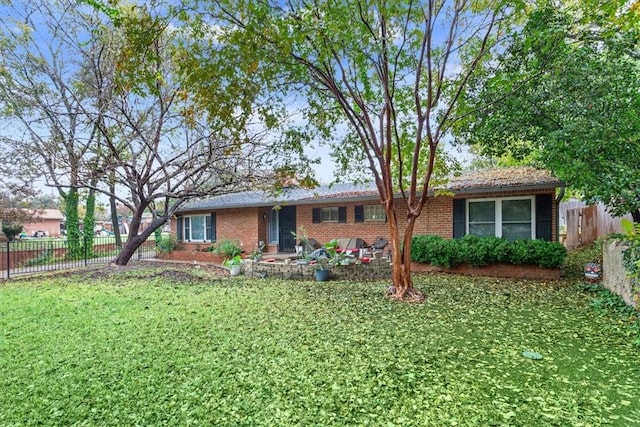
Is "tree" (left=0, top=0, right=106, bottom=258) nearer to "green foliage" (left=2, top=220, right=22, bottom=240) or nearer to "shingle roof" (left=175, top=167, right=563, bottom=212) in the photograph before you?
"shingle roof" (left=175, top=167, right=563, bottom=212)

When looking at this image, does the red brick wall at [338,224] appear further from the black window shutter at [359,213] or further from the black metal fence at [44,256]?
the black metal fence at [44,256]

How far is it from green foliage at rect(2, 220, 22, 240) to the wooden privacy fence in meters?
28.9

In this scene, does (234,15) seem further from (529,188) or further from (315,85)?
(529,188)

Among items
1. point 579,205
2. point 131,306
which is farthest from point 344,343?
point 579,205

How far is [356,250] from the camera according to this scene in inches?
482

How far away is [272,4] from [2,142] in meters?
10.2

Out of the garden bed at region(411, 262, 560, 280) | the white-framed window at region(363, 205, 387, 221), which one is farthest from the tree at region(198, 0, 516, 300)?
the white-framed window at region(363, 205, 387, 221)

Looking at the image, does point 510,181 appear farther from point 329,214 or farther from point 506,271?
point 329,214

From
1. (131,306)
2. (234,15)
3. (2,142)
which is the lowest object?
(131,306)

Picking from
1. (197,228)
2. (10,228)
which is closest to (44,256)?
(197,228)

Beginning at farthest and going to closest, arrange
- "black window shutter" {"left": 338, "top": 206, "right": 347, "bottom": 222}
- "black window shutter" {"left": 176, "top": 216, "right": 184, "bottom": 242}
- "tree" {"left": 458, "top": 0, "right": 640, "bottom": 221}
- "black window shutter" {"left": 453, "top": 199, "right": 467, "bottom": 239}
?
"black window shutter" {"left": 176, "top": 216, "right": 184, "bottom": 242} → "black window shutter" {"left": 338, "top": 206, "right": 347, "bottom": 222} → "black window shutter" {"left": 453, "top": 199, "right": 467, "bottom": 239} → "tree" {"left": 458, "top": 0, "right": 640, "bottom": 221}

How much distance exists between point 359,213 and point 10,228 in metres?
21.8

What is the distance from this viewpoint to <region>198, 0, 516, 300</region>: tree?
5.62 metres

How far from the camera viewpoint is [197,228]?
17.6 metres
